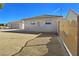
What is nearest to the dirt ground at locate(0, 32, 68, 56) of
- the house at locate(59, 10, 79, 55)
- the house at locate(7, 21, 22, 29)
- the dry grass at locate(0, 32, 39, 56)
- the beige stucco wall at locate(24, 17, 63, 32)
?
the dry grass at locate(0, 32, 39, 56)

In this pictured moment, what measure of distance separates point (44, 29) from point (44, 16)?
1.73m

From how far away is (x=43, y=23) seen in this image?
987 inches

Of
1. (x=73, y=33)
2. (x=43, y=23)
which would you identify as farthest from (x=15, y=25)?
(x=73, y=33)

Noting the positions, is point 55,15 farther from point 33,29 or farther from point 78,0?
point 78,0

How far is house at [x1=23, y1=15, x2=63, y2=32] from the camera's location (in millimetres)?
24172

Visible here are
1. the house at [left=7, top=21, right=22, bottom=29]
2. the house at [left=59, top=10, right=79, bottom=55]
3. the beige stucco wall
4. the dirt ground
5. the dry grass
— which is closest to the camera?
the house at [left=59, top=10, right=79, bottom=55]

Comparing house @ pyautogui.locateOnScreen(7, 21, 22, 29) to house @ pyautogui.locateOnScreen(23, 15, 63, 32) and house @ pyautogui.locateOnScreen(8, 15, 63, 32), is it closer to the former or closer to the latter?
house @ pyautogui.locateOnScreen(8, 15, 63, 32)

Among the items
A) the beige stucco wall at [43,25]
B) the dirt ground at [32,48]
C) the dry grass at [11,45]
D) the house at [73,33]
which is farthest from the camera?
the beige stucco wall at [43,25]

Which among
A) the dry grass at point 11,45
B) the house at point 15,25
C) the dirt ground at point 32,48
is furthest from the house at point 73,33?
the house at point 15,25

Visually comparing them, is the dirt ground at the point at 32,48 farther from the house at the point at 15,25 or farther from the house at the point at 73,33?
the house at the point at 15,25

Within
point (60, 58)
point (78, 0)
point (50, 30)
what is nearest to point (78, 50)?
point (60, 58)

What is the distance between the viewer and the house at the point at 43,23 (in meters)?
24.2

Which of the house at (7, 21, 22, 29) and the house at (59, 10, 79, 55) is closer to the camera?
the house at (59, 10, 79, 55)

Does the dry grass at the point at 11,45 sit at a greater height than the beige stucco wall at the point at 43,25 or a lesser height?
lesser
